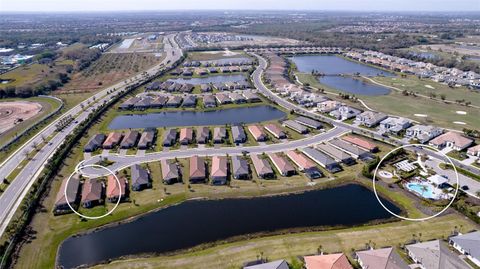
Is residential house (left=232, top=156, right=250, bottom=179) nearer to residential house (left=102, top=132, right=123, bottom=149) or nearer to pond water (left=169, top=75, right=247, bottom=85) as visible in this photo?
residential house (left=102, top=132, right=123, bottom=149)

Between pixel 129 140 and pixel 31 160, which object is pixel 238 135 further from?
pixel 31 160

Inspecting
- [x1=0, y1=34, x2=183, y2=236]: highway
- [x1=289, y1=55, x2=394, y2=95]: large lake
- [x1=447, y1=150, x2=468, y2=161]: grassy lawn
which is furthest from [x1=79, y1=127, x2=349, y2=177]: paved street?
[x1=289, y1=55, x2=394, y2=95]: large lake

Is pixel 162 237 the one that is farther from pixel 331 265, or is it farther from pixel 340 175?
pixel 340 175

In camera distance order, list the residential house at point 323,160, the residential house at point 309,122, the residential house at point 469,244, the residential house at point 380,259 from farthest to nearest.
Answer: the residential house at point 309,122 < the residential house at point 323,160 < the residential house at point 469,244 < the residential house at point 380,259

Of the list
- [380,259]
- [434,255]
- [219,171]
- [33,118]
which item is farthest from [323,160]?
[33,118]

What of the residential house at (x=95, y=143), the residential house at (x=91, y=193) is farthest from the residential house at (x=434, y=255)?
the residential house at (x=95, y=143)

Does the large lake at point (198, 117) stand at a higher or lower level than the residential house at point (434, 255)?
higher

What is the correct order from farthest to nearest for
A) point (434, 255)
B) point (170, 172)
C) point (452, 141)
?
1. point (452, 141)
2. point (170, 172)
3. point (434, 255)

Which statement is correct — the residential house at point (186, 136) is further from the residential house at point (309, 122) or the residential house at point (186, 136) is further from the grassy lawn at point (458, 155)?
the grassy lawn at point (458, 155)
